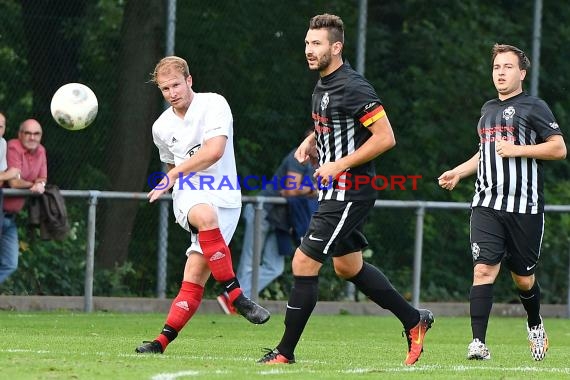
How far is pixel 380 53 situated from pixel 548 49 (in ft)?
7.81

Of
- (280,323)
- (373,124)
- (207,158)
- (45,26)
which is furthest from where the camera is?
(45,26)

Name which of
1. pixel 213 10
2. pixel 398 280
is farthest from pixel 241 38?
pixel 398 280

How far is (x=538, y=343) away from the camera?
30.6 feet

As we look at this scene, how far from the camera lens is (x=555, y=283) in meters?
17.0

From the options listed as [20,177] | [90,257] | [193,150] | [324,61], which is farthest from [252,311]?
[90,257]

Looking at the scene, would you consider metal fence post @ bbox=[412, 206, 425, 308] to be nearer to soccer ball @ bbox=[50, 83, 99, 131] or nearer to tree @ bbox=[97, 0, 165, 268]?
tree @ bbox=[97, 0, 165, 268]

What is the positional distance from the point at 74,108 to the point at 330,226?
3945 mm

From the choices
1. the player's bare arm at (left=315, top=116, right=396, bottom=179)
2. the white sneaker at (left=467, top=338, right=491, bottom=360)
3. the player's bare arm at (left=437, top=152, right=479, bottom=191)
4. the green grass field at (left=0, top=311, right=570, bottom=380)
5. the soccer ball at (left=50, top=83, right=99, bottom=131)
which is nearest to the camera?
the green grass field at (left=0, top=311, right=570, bottom=380)

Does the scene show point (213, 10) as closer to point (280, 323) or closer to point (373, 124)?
point (280, 323)

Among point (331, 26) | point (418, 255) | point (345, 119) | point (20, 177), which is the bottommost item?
point (418, 255)

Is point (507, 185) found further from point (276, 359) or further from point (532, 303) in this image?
point (276, 359)

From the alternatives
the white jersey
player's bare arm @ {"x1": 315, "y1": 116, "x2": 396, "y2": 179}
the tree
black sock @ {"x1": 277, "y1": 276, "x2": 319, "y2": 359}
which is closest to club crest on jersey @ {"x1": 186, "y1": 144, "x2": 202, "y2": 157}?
the white jersey

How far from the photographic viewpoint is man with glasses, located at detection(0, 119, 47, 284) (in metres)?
13.6

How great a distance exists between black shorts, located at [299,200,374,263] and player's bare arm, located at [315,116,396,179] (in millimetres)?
234
